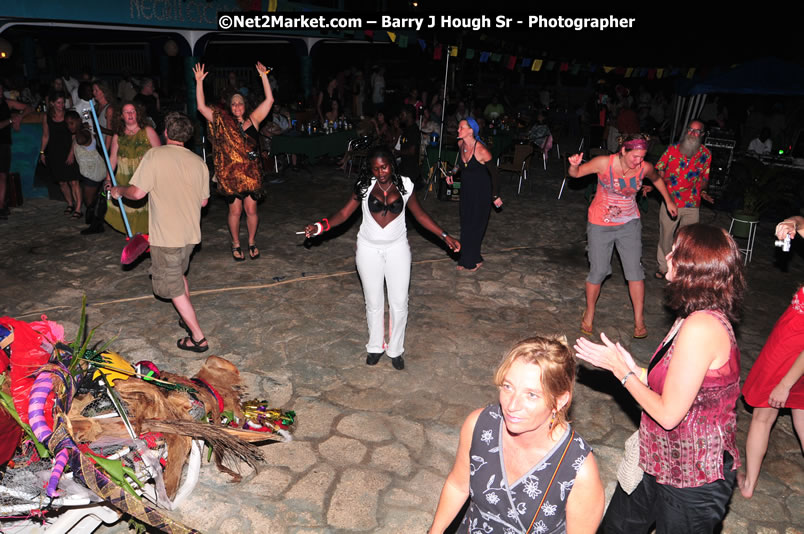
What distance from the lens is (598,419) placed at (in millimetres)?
4895

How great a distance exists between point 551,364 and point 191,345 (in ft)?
14.1

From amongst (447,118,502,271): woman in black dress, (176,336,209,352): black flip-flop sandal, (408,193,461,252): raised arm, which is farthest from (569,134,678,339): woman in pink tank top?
(176,336,209,352): black flip-flop sandal

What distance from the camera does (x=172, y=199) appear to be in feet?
17.1

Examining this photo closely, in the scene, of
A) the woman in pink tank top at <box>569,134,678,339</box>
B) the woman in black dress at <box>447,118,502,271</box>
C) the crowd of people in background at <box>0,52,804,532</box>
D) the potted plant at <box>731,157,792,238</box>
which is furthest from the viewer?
the potted plant at <box>731,157,792,238</box>

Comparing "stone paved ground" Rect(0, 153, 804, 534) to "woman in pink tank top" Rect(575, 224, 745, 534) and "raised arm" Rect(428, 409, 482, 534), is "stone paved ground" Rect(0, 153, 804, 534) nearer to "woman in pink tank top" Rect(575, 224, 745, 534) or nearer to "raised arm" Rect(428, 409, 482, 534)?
"raised arm" Rect(428, 409, 482, 534)

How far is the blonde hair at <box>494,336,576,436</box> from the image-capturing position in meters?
2.27

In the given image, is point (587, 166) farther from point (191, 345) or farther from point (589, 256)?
point (191, 345)

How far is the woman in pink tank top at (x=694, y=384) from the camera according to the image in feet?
8.25

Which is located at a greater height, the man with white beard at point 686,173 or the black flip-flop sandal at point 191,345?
the man with white beard at point 686,173

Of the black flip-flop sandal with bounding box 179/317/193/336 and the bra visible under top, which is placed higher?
the bra visible under top

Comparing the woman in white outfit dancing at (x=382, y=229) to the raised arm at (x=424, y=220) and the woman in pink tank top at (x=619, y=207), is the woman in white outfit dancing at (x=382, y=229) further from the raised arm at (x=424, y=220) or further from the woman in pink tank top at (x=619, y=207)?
the woman in pink tank top at (x=619, y=207)

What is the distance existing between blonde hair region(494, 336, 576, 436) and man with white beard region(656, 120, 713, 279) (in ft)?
17.3

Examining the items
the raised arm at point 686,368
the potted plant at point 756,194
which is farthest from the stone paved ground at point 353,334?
the raised arm at point 686,368

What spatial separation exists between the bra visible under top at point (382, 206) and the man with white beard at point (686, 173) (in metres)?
3.62
